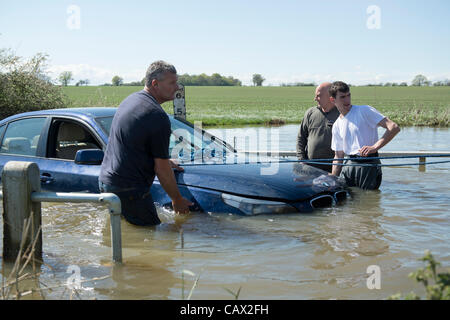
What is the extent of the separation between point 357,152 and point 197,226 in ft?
8.42

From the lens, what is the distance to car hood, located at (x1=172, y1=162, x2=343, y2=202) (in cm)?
523

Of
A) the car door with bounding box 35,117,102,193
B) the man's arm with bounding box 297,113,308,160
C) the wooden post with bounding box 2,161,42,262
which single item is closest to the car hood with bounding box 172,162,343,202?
the car door with bounding box 35,117,102,193

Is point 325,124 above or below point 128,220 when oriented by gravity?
above

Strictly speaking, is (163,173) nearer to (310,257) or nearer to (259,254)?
(259,254)

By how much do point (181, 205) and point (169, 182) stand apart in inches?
10.3

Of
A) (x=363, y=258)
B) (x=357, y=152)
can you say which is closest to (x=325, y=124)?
(x=357, y=152)

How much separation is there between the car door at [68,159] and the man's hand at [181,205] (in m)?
1.24

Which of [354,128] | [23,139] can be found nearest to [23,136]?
[23,139]

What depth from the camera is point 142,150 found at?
4648mm

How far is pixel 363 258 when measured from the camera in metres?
4.36

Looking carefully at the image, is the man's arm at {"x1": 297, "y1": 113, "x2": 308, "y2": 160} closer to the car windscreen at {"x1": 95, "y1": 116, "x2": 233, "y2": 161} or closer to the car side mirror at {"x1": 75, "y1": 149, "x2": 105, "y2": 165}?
the car windscreen at {"x1": 95, "y1": 116, "x2": 233, "y2": 161}

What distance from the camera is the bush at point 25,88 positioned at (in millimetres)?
21359
